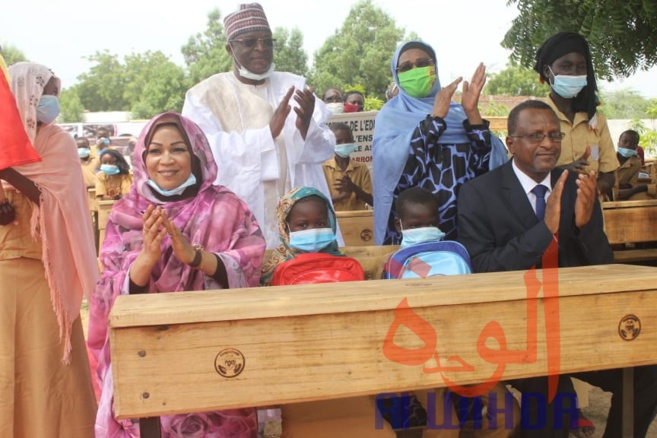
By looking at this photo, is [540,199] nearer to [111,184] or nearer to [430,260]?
[430,260]

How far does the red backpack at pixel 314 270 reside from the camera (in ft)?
10.2

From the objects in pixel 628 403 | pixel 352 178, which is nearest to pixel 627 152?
pixel 352 178

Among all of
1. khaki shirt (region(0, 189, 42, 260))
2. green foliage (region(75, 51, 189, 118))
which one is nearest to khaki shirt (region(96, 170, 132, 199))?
khaki shirt (region(0, 189, 42, 260))

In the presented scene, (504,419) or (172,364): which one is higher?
(172,364)

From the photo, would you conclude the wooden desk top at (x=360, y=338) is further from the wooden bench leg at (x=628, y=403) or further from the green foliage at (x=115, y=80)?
the green foliage at (x=115, y=80)

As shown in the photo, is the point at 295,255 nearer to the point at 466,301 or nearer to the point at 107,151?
the point at 466,301

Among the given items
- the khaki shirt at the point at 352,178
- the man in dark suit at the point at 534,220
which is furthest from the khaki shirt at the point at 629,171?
the man in dark suit at the point at 534,220

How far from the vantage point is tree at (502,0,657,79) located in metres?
4.32

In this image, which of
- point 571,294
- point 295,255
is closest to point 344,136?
point 295,255

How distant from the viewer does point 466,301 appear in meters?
2.29

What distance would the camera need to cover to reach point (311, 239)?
321cm

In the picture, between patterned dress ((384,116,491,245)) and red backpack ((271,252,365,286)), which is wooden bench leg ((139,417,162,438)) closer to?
red backpack ((271,252,365,286))

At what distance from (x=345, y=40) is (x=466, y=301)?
42.4m

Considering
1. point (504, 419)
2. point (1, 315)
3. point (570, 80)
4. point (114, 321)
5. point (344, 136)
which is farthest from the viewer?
point (344, 136)
